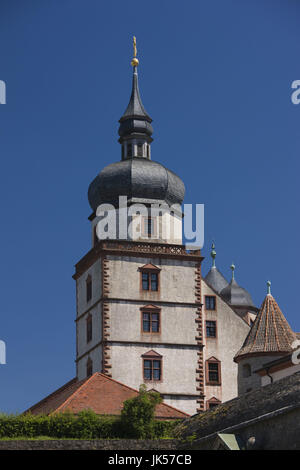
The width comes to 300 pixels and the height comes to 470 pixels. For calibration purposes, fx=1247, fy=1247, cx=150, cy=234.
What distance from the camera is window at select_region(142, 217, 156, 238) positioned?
77.0m

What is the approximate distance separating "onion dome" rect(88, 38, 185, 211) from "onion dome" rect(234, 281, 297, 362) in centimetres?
1357

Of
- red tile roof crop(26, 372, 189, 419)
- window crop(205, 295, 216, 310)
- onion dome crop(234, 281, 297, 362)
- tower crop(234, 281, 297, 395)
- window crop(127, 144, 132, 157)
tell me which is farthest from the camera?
window crop(127, 144, 132, 157)

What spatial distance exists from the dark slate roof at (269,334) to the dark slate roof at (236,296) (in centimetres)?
2630

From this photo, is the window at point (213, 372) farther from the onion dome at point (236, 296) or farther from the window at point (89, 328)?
the onion dome at point (236, 296)

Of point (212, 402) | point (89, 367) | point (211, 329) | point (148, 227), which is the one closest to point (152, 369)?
point (89, 367)

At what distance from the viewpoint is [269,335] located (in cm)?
6606

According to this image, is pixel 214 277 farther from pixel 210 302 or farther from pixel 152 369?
pixel 152 369

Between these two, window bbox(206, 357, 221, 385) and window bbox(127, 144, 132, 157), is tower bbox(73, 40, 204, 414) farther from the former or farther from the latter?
window bbox(206, 357, 221, 385)

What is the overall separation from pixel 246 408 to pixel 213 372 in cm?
2676

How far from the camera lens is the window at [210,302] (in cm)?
7769

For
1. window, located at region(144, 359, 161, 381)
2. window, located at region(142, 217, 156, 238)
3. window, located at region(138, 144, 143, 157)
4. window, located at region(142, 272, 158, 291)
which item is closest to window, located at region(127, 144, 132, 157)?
window, located at region(138, 144, 143, 157)

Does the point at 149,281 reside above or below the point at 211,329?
above

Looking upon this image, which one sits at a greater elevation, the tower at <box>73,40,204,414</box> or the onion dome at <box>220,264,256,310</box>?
the onion dome at <box>220,264,256,310</box>

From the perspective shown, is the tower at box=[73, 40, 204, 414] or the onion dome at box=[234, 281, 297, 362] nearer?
the onion dome at box=[234, 281, 297, 362]
